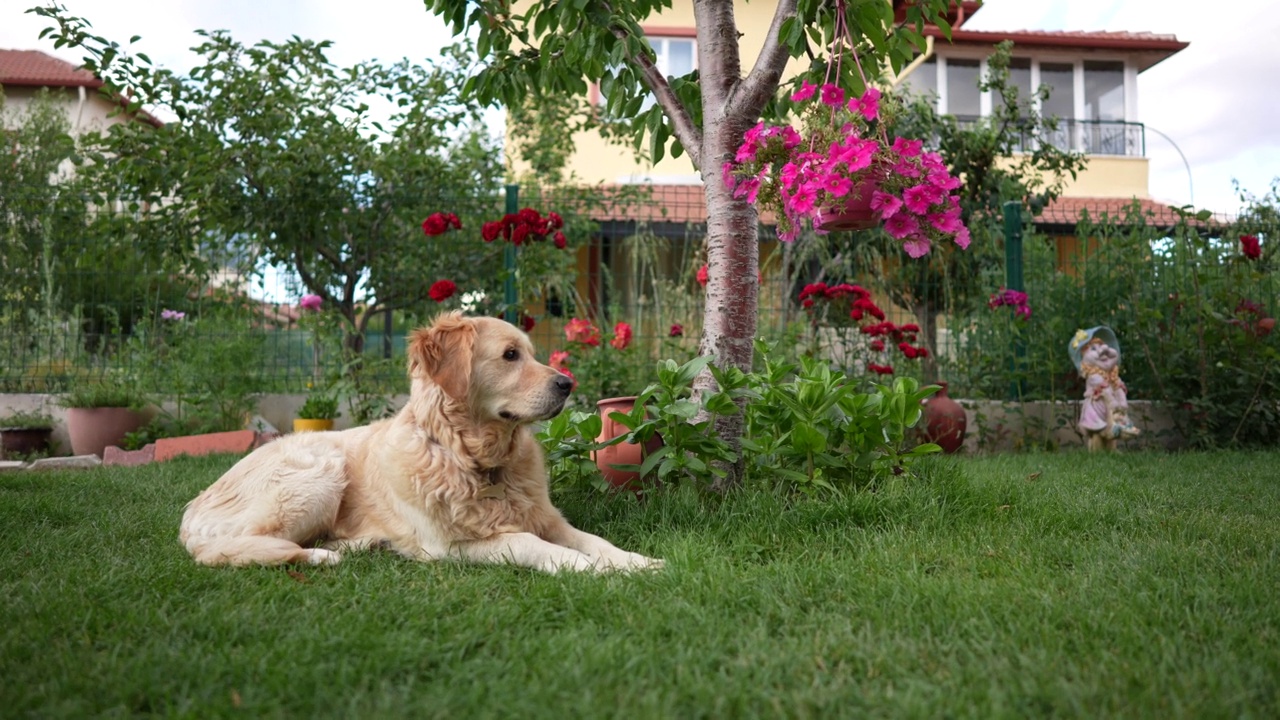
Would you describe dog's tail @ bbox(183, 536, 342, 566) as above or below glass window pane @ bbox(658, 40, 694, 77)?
below

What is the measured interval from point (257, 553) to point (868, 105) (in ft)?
8.87

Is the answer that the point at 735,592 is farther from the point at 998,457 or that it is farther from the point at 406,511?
the point at 998,457

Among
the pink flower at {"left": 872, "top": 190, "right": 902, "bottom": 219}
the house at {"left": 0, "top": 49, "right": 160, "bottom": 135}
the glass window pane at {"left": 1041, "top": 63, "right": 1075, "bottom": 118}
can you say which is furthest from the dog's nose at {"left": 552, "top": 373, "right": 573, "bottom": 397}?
the house at {"left": 0, "top": 49, "right": 160, "bottom": 135}

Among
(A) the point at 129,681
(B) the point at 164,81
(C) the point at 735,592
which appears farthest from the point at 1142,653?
(B) the point at 164,81

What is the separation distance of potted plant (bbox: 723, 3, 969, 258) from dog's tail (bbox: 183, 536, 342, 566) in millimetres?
2095

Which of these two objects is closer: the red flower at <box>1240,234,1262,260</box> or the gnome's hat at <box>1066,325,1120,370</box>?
the red flower at <box>1240,234,1262,260</box>

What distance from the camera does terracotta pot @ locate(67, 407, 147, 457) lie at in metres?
6.52

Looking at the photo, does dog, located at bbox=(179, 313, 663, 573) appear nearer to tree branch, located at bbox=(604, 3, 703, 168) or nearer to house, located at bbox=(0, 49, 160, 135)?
tree branch, located at bbox=(604, 3, 703, 168)

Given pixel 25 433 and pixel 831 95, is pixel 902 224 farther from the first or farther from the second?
pixel 25 433

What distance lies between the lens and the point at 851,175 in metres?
2.98

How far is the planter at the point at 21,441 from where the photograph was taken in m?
6.50

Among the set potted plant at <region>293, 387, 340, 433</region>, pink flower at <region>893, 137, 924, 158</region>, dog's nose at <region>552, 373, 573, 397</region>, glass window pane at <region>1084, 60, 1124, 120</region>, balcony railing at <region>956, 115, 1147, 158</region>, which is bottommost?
potted plant at <region>293, 387, 340, 433</region>

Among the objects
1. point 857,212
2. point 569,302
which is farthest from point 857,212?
point 569,302

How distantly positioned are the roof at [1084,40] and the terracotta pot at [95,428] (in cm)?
1384
